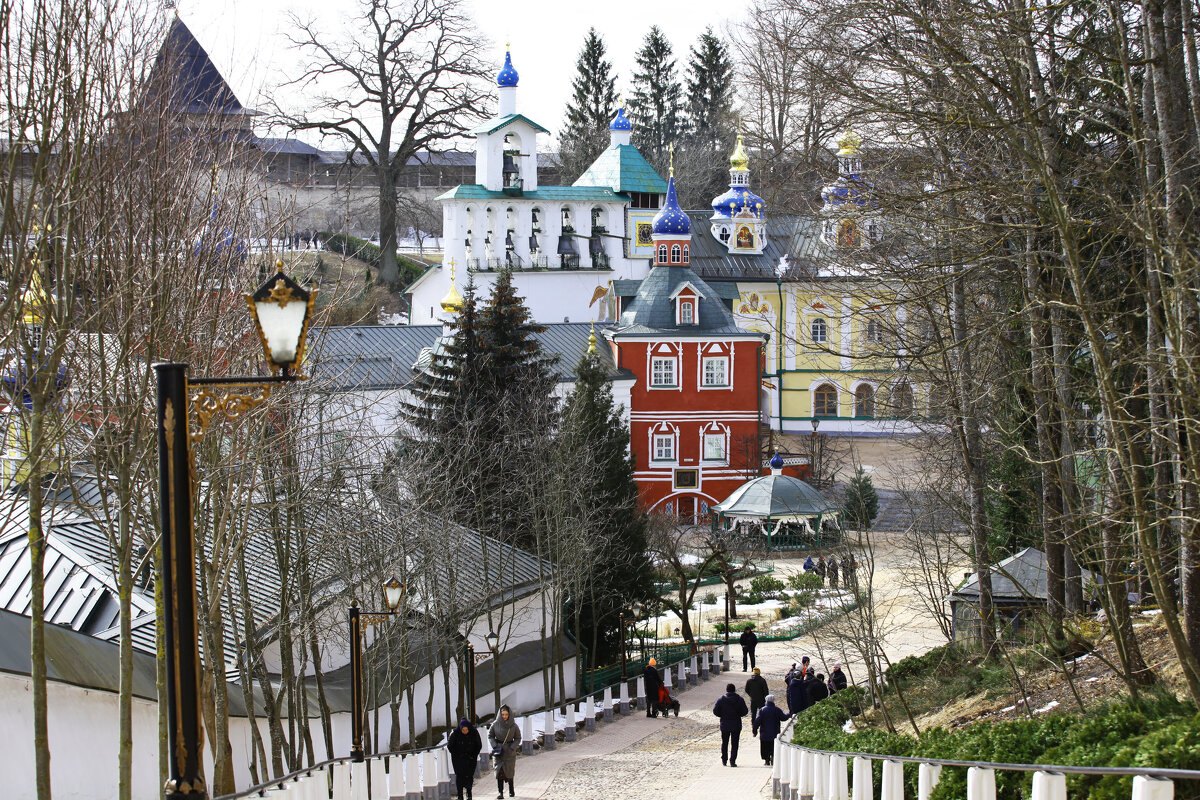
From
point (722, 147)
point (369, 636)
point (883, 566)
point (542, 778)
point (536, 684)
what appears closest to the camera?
point (542, 778)

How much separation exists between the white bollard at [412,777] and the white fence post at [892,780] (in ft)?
20.8

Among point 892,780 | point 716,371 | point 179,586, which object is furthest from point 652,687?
point 716,371

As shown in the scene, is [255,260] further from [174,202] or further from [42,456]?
[42,456]

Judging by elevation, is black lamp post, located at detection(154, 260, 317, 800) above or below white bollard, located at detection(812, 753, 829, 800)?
above

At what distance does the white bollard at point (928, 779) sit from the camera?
9633 mm

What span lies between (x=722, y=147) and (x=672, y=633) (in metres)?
50.1

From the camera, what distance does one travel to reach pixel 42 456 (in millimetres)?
8891

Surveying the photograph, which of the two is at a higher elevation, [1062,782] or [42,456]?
[42,456]

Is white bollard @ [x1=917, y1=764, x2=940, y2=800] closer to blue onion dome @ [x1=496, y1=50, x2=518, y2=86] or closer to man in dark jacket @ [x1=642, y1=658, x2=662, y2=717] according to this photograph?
man in dark jacket @ [x1=642, y1=658, x2=662, y2=717]

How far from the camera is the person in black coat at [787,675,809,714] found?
1931 cm

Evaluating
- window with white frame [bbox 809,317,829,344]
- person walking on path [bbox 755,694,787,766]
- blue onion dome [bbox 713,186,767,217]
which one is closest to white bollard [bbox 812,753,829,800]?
person walking on path [bbox 755,694,787,766]

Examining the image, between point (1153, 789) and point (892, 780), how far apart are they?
11.6 feet

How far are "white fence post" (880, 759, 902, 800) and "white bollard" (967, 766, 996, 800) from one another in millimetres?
1587

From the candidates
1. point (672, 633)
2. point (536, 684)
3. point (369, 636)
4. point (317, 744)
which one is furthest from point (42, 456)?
point (672, 633)
